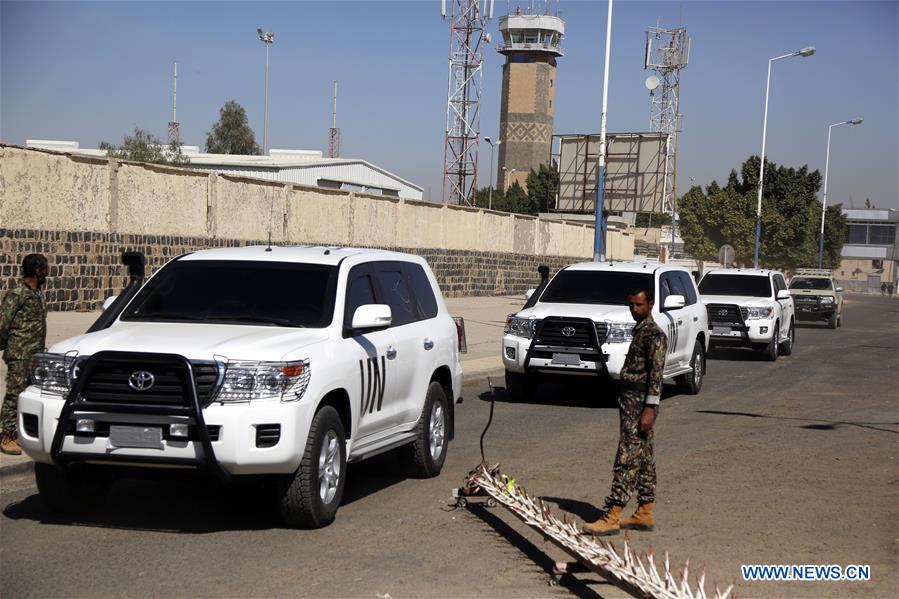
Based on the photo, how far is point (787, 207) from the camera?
246 ft

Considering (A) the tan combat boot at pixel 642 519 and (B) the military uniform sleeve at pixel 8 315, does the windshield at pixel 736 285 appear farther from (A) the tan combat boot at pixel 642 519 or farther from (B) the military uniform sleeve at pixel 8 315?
(B) the military uniform sleeve at pixel 8 315

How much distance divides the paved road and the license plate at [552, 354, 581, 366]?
1540 mm

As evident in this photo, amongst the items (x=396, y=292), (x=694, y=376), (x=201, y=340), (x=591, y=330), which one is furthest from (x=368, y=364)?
(x=694, y=376)

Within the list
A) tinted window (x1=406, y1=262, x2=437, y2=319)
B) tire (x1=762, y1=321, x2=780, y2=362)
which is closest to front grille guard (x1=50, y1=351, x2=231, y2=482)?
tinted window (x1=406, y1=262, x2=437, y2=319)

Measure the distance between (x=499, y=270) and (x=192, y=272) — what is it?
38963 millimetres

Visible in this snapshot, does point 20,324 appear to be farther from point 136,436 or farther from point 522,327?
point 522,327

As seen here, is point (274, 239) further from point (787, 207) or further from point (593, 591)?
point (787, 207)

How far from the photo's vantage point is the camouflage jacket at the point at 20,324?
917cm

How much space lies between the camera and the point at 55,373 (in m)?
7.36

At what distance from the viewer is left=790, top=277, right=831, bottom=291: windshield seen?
41.0m

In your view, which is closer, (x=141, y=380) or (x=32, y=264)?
(x=141, y=380)

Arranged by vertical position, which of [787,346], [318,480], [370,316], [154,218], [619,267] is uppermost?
[154,218]

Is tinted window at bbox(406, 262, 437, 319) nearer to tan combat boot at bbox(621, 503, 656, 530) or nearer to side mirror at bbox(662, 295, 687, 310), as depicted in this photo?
tan combat boot at bbox(621, 503, 656, 530)

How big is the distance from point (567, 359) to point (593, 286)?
5.68 feet
